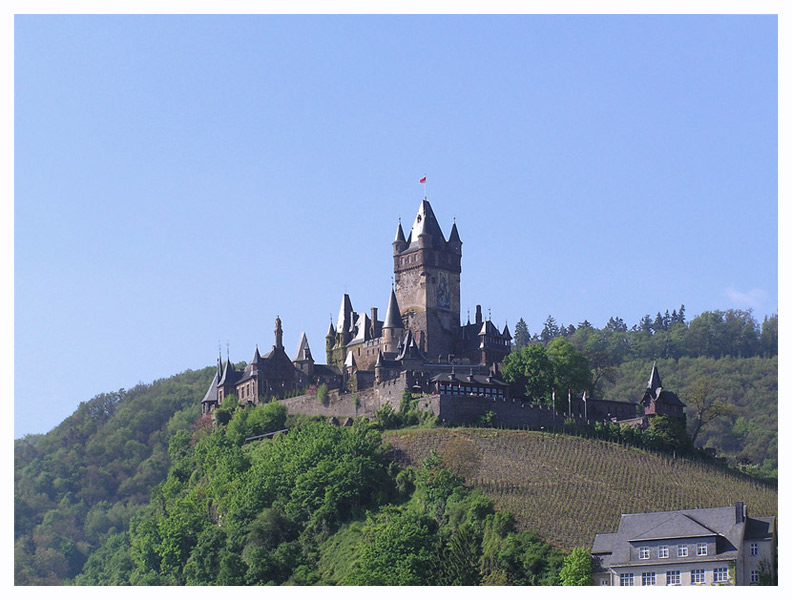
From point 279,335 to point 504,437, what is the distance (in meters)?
21.7

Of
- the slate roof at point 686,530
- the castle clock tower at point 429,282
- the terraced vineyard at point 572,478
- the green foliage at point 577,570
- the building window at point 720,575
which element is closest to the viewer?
the building window at point 720,575

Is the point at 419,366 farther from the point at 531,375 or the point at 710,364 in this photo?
the point at 710,364

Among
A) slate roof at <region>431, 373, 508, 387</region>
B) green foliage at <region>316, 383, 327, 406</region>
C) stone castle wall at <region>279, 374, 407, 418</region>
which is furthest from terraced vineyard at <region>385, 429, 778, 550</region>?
green foliage at <region>316, 383, 327, 406</region>

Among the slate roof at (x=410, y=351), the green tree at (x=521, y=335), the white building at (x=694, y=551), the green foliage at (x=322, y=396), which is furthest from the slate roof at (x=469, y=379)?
the green tree at (x=521, y=335)

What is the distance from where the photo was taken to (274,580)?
7944cm

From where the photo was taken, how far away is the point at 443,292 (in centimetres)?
10675

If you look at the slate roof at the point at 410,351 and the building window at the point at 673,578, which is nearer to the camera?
the building window at the point at 673,578

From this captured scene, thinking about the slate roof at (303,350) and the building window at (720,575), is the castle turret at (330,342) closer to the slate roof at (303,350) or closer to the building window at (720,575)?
the slate roof at (303,350)

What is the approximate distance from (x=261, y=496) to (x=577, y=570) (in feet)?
74.0

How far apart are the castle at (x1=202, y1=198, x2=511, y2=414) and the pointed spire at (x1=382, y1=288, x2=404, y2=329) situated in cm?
6

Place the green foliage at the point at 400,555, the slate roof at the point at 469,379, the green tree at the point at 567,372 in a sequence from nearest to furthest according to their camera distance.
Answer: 1. the green foliage at the point at 400,555
2. the slate roof at the point at 469,379
3. the green tree at the point at 567,372

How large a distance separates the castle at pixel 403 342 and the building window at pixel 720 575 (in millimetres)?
31757

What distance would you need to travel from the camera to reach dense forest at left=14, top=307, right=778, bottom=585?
2997 inches

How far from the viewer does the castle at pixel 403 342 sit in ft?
327
